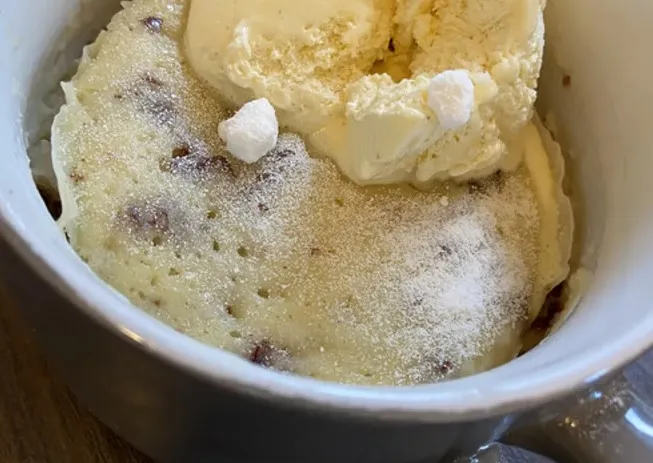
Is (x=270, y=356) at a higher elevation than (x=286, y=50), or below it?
below

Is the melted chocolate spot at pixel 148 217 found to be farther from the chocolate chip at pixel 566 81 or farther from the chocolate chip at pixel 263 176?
the chocolate chip at pixel 566 81

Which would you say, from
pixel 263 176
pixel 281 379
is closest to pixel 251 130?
pixel 263 176

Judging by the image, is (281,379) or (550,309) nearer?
(281,379)

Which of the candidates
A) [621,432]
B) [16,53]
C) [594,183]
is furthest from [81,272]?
[594,183]

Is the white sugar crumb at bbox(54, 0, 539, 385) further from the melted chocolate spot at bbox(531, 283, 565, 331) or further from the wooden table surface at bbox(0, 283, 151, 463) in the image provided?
the wooden table surface at bbox(0, 283, 151, 463)

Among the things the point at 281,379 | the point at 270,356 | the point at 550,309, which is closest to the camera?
the point at 281,379

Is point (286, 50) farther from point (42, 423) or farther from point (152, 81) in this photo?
point (42, 423)

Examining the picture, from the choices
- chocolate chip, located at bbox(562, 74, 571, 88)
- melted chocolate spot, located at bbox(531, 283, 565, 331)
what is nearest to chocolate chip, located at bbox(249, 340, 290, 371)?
melted chocolate spot, located at bbox(531, 283, 565, 331)

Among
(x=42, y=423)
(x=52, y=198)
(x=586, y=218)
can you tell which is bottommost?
(x=42, y=423)
